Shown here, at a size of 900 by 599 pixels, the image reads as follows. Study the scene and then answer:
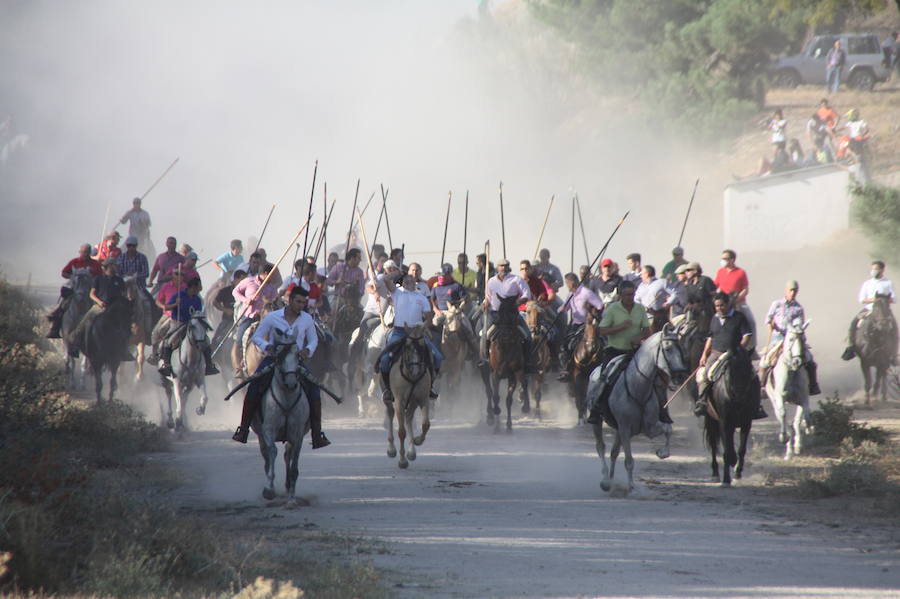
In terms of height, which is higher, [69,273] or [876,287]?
[69,273]

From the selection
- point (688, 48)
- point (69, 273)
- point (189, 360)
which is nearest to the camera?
point (189, 360)

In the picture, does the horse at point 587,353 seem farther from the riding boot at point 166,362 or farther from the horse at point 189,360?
the riding boot at point 166,362

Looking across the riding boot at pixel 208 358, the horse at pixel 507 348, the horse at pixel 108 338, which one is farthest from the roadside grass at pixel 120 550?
the horse at pixel 108 338

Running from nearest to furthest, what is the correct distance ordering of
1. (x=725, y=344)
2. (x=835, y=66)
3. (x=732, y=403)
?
(x=732, y=403), (x=725, y=344), (x=835, y=66)

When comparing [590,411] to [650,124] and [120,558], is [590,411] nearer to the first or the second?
[120,558]

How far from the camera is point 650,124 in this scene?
63250 millimetres

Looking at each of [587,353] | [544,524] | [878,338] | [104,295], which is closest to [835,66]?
[878,338]

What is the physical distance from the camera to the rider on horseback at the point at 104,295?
22.5 metres

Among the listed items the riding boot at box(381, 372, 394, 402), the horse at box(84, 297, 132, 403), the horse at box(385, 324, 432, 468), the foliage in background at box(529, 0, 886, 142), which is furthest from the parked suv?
the riding boot at box(381, 372, 394, 402)

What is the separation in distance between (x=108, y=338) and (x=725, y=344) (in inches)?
469

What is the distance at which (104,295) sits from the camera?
22.6 meters

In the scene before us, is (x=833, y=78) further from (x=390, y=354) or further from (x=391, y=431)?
(x=391, y=431)

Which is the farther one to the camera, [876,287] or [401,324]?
[876,287]

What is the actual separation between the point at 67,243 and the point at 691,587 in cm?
6382
